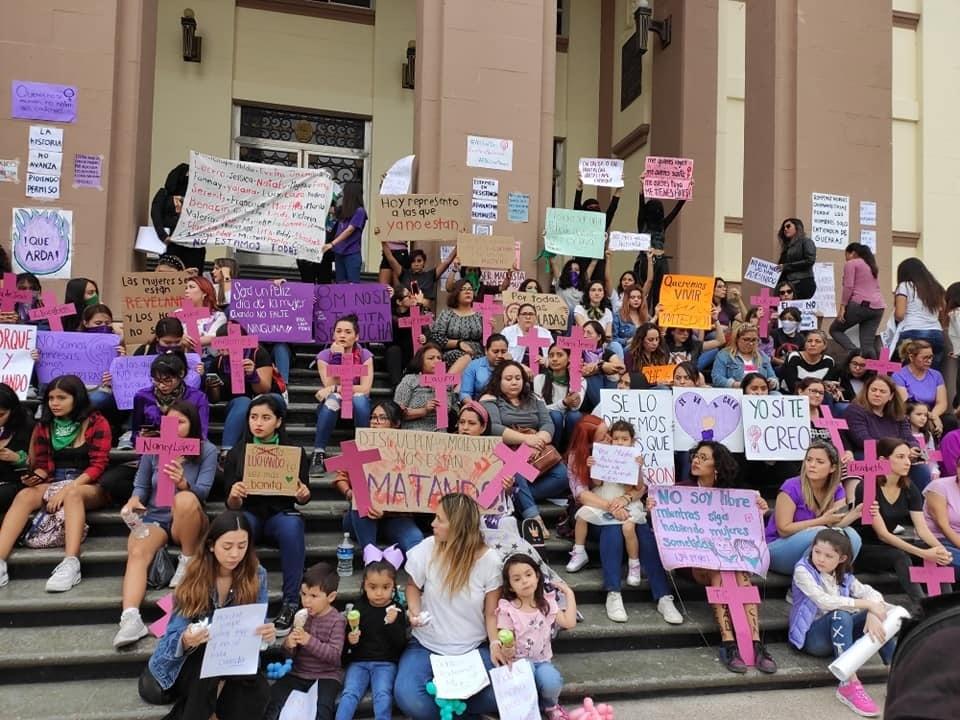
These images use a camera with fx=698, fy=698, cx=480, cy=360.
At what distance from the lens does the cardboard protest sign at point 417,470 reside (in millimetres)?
4250

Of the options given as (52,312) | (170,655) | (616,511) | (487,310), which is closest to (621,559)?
(616,511)

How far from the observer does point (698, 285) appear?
7.08 meters

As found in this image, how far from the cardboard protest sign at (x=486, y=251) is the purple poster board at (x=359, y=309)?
3.24 feet

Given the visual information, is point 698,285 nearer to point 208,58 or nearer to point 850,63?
point 850,63

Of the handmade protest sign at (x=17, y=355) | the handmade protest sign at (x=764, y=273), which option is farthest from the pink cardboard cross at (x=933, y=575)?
the handmade protest sign at (x=17, y=355)

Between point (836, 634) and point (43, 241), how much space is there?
7519mm

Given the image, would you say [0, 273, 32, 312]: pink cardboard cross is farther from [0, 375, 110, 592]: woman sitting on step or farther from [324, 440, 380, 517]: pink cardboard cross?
[324, 440, 380, 517]: pink cardboard cross

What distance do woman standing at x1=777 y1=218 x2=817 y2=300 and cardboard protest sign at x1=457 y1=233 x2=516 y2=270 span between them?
341 cm

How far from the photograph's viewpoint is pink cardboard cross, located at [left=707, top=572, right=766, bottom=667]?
394 cm

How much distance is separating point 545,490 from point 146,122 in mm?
6010

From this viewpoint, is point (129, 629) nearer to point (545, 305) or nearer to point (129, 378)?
point (129, 378)

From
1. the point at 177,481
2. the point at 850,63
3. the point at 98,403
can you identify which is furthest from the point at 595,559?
→ the point at 850,63

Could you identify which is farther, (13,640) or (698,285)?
(698,285)

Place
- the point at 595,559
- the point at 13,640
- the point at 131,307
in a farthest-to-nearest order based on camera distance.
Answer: the point at 131,307
the point at 595,559
the point at 13,640
